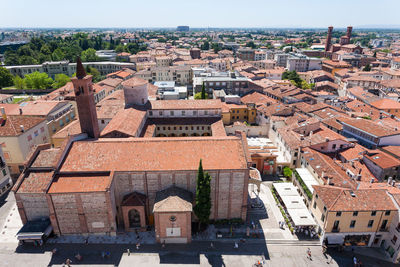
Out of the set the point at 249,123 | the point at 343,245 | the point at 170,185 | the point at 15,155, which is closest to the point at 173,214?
the point at 170,185

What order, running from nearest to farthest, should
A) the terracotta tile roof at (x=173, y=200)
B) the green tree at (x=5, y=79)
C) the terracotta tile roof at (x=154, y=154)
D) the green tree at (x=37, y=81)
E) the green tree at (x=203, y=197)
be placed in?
the terracotta tile roof at (x=173, y=200)
the green tree at (x=203, y=197)
the terracotta tile roof at (x=154, y=154)
the green tree at (x=37, y=81)
the green tree at (x=5, y=79)

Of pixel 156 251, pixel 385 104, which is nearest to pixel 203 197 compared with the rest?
→ pixel 156 251

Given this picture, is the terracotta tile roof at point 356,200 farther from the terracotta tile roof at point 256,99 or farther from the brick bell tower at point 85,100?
Answer: the terracotta tile roof at point 256,99

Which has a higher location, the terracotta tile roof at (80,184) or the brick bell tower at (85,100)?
the brick bell tower at (85,100)

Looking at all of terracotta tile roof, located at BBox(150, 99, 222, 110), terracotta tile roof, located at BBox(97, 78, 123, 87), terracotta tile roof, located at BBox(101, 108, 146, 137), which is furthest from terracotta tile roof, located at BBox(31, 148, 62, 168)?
terracotta tile roof, located at BBox(97, 78, 123, 87)

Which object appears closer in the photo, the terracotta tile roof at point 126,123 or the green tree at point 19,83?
the terracotta tile roof at point 126,123

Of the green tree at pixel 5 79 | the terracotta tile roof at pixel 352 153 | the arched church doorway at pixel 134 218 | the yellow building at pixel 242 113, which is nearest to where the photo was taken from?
the arched church doorway at pixel 134 218

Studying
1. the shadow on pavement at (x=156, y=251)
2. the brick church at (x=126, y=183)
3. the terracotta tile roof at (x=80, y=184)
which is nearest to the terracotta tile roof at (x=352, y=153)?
the brick church at (x=126, y=183)

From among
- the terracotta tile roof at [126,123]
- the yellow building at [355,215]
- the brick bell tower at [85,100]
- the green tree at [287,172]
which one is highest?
the brick bell tower at [85,100]
